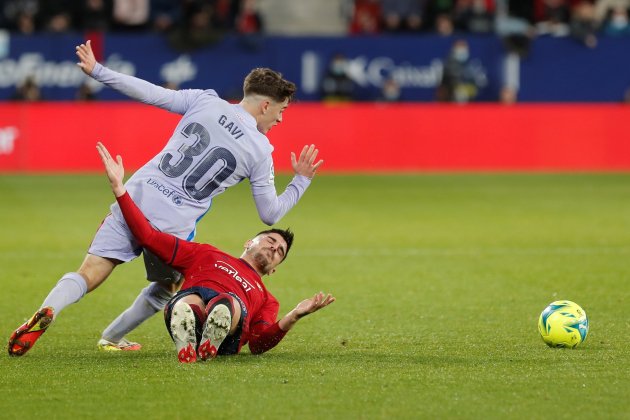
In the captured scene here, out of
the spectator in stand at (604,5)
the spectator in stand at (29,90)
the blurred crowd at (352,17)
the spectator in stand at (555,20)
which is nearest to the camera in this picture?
the spectator in stand at (29,90)

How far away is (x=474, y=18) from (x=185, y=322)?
20906 mm

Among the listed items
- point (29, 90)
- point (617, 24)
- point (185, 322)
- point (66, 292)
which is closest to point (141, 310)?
point (66, 292)

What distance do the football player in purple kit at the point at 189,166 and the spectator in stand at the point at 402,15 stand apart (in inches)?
761

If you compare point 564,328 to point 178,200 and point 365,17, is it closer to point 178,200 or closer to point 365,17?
point 178,200

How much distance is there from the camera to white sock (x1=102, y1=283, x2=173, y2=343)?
779 cm

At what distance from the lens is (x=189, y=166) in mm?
7445

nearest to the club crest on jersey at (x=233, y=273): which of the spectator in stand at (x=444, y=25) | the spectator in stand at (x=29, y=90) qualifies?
the spectator in stand at (x=29, y=90)

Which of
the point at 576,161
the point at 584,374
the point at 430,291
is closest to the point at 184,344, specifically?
the point at 584,374

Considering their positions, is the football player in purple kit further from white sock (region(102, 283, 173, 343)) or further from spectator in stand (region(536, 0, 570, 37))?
spectator in stand (region(536, 0, 570, 37))

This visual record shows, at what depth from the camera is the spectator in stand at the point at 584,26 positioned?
26.2 meters

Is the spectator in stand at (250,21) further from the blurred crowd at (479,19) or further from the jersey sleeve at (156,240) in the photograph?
the jersey sleeve at (156,240)

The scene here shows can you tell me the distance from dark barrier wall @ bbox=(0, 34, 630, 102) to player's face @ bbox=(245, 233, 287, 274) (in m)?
17.8

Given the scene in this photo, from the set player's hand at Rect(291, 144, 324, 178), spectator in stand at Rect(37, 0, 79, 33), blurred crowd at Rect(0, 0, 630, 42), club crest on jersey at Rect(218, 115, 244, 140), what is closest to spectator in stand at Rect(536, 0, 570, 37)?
blurred crowd at Rect(0, 0, 630, 42)

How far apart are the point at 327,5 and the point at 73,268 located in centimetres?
1696
